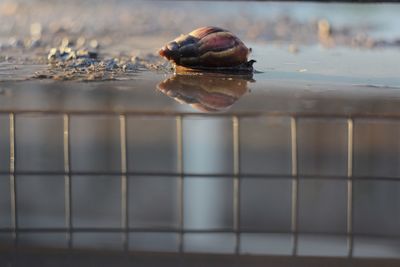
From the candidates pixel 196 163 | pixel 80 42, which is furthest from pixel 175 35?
pixel 196 163

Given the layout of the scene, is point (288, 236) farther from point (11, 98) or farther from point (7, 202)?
point (11, 98)

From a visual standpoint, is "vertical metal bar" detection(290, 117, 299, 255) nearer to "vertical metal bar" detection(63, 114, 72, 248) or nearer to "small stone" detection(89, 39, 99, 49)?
"vertical metal bar" detection(63, 114, 72, 248)

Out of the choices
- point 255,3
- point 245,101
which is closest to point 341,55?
point 245,101

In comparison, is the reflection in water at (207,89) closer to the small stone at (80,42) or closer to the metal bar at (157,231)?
the metal bar at (157,231)

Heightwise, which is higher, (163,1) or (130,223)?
(163,1)

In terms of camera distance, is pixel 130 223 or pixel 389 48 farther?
pixel 389 48

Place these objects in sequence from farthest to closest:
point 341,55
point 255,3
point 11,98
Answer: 1. point 255,3
2. point 341,55
3. point 11,98
